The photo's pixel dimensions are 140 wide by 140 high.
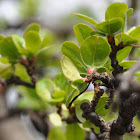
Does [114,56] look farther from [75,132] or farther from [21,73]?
[21,73]

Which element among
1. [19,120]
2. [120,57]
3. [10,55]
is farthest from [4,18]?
[120,57]

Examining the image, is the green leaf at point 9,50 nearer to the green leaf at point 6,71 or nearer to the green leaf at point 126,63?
the green leaf at point 6,71

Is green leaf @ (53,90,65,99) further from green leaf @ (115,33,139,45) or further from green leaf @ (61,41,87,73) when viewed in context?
green leaf @ (115,33,139,45)

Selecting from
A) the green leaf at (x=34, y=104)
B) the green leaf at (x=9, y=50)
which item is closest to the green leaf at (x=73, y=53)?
the green leaf at (x=9, y=50)

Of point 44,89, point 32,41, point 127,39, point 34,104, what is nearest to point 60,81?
point 44,89

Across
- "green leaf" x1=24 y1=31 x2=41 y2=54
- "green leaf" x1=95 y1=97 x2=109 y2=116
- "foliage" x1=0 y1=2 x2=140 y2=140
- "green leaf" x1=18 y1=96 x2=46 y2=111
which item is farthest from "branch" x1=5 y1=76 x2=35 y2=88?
"green leaf" x1=18 y1=96 x2=46 y2=111
